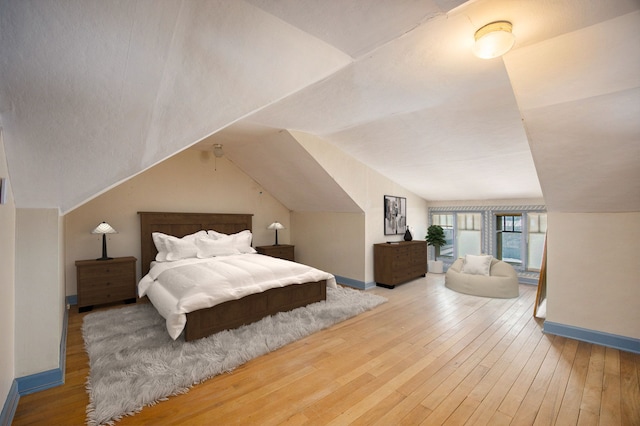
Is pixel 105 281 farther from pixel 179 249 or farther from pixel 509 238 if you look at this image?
pixel 509 238

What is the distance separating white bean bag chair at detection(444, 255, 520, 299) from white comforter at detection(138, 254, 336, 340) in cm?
218

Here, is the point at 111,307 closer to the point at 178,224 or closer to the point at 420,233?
the point at 178,224

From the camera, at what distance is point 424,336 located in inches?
116

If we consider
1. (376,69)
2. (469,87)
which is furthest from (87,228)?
(469,87)

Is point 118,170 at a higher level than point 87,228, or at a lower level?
higher

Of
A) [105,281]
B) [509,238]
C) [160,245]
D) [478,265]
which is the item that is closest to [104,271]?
[105,281]

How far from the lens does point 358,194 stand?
15.2ft

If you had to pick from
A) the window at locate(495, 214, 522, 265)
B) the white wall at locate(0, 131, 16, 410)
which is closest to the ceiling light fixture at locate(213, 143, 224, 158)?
the white wall at locate(0, 131, 16, 410)

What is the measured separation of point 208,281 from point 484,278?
13.0 ft

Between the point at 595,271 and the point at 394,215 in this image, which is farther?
the point at 394,215

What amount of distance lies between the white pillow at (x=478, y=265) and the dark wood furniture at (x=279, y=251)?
3094mm

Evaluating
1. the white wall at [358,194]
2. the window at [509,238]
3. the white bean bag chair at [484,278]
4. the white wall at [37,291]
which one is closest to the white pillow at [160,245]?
the white wall at [37,291]

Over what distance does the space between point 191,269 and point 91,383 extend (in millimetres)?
1445

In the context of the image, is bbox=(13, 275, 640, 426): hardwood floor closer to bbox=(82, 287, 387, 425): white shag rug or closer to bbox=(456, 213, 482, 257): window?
bbox=(82, 287, 387, 425): white shag rug
